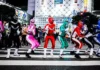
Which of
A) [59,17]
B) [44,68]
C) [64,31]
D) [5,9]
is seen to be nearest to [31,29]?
[64,31]

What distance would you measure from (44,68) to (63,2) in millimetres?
31251

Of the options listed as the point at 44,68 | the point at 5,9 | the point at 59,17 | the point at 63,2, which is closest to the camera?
the point at 44,68

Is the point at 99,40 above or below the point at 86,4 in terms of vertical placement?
below

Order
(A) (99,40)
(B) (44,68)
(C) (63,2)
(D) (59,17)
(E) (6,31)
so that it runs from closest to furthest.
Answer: (B) (44,68), (A) (99,40), (E) (6,31), (D) (59,17), (C) (63,2)

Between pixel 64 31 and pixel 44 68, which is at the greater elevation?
pixel 64 31

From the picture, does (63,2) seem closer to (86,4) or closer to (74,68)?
(86,4)

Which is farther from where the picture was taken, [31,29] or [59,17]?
[59,17]

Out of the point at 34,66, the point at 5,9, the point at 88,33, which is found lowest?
the point at 34,66

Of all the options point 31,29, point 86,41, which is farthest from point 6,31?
point 86,41

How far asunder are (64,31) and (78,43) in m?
0.79

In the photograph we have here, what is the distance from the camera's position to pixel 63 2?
37.1 meters

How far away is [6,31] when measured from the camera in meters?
12.0

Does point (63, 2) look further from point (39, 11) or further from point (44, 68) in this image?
point (44, 68)

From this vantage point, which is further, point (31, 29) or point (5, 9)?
point (5, 9)
